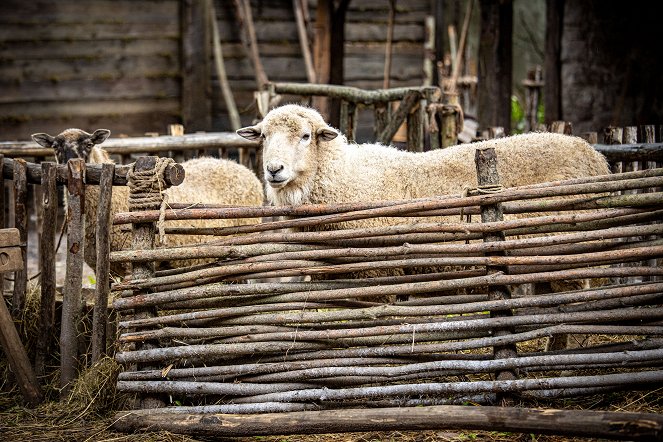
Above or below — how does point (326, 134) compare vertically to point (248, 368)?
above

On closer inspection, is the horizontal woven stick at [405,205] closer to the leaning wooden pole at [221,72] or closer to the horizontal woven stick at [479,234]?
the horizontal woven stick at [479,234]

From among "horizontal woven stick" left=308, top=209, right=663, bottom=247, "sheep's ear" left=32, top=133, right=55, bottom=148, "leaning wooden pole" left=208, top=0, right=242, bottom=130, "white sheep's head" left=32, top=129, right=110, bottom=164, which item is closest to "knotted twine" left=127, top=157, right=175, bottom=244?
"horizontal woven stick" left=308, top=209, right=663, bottom=247

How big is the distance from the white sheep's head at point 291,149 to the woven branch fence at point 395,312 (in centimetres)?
52

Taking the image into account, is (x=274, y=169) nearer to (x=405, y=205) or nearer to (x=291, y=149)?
(x=291, y=149)

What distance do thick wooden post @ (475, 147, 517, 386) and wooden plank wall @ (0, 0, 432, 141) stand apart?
27.4ft

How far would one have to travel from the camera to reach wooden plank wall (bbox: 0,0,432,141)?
1210 cm

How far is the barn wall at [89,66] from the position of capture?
1208 centimetres

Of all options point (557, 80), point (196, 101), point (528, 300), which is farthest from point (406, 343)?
point (196, 101)

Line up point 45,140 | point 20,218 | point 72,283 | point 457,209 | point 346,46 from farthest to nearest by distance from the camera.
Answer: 1. point 346,46
2. point 45,140
3. point 20,218
4. point 72,283
5. point 457,209

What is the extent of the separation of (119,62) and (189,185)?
20.7 ft

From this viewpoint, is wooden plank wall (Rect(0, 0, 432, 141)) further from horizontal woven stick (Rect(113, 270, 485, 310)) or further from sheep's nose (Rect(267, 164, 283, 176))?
horizontal woven stick (Rect(113, 270, 485, 310))

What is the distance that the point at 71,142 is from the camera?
7.06 m

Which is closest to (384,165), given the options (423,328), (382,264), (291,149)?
(291,149)

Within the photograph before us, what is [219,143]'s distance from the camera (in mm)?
8477
